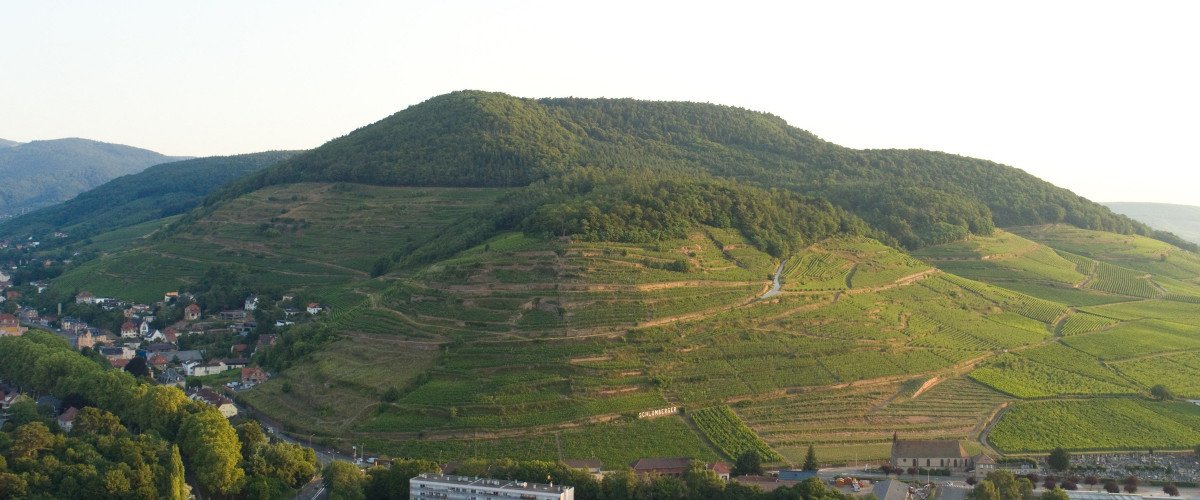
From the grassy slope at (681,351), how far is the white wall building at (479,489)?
17.7 ft

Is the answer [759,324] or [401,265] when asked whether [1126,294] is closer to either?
[759,324]

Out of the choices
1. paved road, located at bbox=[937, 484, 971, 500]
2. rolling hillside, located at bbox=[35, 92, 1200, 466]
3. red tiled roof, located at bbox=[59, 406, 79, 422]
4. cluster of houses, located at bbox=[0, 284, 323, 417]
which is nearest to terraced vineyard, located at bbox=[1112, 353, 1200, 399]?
rolling hillside, located at bbox=[35, 92, 1200, 466]

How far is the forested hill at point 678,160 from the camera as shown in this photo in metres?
93.9

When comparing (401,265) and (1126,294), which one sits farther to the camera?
(1126,294)

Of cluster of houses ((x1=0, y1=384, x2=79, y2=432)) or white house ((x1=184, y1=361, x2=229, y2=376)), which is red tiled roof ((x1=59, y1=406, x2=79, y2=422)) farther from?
white house ((x1=184, y1=361, x2=229, y2=376))

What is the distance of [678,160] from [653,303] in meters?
56.1

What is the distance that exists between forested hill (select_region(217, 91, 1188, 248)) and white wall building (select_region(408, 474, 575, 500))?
2168 inches

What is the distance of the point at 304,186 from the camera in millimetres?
96500

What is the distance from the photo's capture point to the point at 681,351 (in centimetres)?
5384

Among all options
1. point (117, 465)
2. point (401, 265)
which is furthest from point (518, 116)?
point (117, 465)

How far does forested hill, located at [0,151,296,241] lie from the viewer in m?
132

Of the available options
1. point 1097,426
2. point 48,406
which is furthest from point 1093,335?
point 48,406

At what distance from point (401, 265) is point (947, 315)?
40003 mm

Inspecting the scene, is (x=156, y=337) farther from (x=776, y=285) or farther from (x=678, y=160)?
(x=678, y=160)
